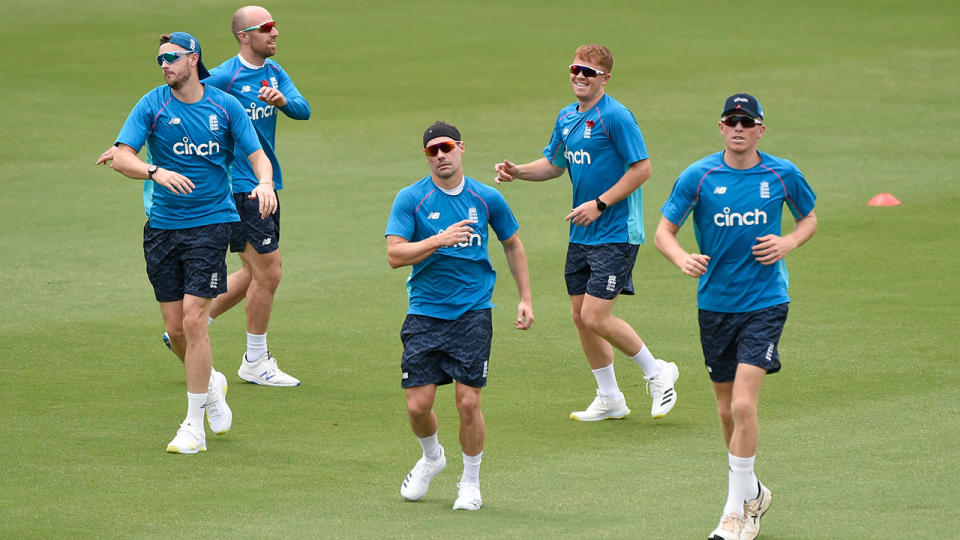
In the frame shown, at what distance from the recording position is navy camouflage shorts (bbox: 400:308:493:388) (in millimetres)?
8242

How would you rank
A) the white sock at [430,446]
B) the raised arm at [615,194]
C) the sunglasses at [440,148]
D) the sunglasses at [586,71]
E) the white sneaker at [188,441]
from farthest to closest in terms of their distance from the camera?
the sunglasses at [586,71]
the raised arm at [615,194]
the white sneaker at [188,441]
the white sock at [430,446]
the sunglasses at [440,148]

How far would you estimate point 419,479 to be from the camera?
8406 mm

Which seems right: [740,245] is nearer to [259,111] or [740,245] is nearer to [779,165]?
[779,165]

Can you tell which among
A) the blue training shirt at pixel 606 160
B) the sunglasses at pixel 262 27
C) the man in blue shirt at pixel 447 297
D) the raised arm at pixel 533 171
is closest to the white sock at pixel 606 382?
the blue training shirt at pixel 606 160

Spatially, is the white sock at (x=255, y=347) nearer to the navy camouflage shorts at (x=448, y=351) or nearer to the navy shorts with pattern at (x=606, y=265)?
the navy shorts with pattern at (x=606, y=265)

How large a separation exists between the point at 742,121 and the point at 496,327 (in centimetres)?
548

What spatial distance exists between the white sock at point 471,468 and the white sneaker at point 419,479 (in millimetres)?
223

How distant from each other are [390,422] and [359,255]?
597cm

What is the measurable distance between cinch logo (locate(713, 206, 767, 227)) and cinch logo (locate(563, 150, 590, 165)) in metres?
2.39

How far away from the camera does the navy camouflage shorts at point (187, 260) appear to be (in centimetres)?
959

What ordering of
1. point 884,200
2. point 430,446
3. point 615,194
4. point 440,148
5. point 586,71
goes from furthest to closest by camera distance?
point 884,200
point 586,71
point 615,194
point 430,446
point 440,148

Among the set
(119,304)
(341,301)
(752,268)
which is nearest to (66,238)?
(119,304)

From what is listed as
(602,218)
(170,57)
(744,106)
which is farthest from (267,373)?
(744,106)

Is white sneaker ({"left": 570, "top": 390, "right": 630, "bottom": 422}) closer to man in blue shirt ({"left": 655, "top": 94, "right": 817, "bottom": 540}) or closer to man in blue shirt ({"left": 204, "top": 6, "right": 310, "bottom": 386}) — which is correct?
man in blue shirt ({"left": 655, "top": 94, "right": 817, "bottom": 540})
